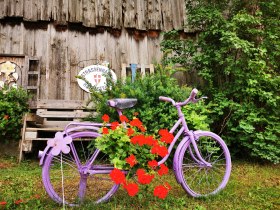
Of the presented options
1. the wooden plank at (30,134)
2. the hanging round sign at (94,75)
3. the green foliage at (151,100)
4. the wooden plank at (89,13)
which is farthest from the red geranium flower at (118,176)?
the wooden plank at (89,13)

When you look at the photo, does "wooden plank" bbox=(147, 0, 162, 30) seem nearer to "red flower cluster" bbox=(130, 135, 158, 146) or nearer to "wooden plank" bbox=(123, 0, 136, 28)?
"wooden plank" bbox=(123, 0, 136, 28)

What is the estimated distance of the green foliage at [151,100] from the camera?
4680 mm

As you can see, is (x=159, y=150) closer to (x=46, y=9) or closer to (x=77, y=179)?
(x=77, y=179)

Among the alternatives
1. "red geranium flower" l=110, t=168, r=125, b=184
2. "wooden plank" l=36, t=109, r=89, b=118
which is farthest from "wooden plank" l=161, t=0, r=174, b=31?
"red geranium flower" l=110, t=168, r=125, b=184

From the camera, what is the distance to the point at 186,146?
Result: 3453 millimetres

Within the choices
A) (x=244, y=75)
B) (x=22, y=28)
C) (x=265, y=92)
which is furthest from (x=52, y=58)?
(x=265, y=92)

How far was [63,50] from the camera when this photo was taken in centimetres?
697

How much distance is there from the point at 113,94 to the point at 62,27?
10.1ft

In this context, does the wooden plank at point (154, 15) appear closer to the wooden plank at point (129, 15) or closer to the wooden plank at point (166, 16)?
the wooden plank at point (166, 16)

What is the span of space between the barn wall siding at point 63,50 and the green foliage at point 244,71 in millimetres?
2082

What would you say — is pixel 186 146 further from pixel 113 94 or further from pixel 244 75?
pixel 244 75

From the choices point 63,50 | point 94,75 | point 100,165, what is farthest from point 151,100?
point 63,50

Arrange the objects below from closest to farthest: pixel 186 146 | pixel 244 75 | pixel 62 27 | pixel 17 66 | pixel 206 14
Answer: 1. pixel 186 146
2. pixel 244 75
3. pixel 206 14
4. pixel 17 66
5. pixel 62 27

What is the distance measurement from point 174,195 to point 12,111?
3.80 metres
